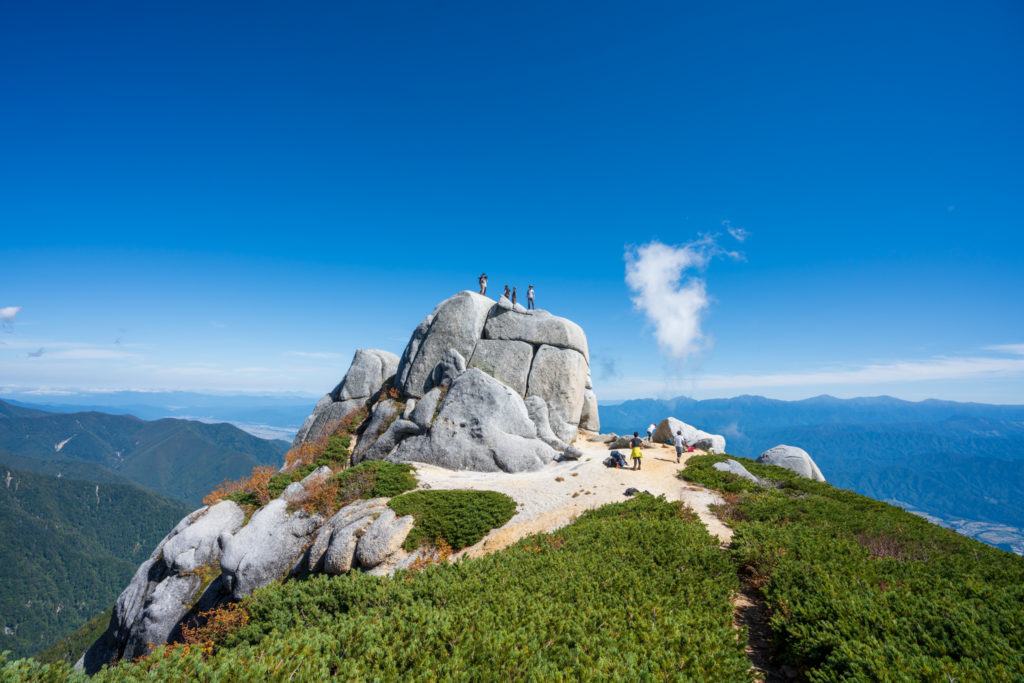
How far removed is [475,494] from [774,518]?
12907 millimetres

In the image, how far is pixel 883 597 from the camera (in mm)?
9078

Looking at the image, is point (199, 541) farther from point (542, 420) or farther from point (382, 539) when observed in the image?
point (542, 420)

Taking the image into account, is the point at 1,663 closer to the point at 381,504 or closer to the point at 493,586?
the point at 493,586

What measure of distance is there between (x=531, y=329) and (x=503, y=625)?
32.9 meters

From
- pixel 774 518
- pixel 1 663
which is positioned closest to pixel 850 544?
pixel 774 518

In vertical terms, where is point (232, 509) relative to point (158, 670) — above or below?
below

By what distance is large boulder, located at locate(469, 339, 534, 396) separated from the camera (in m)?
38.1

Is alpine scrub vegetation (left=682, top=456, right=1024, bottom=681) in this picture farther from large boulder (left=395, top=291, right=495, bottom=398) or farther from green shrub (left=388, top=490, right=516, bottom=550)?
large boulder (left=395, top=291, right=495, bottom=398)

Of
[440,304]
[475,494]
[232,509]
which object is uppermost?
[440,304]

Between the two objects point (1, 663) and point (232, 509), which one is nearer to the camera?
point (1, 663)

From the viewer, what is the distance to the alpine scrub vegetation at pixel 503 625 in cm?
707

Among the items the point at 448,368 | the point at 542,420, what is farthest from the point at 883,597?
the point at 448,368

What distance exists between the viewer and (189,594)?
66.4ft

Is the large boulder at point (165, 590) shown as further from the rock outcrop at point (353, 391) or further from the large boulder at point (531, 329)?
the large boulder at point (531, 329)
